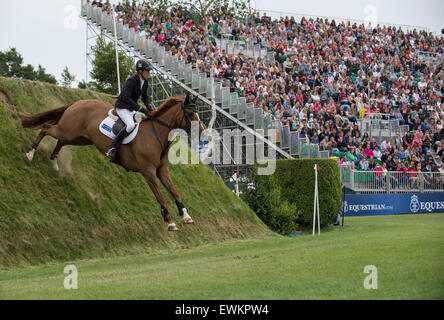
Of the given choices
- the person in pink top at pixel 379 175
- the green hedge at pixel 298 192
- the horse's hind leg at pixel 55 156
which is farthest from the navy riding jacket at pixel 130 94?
the person in pink top at pixel 379 175

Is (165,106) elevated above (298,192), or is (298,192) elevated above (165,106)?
(165,106)

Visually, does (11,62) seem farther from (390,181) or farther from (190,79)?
(390,181)

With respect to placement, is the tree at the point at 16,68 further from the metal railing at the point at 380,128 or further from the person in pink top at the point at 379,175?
the person in pink top at the point at 379,175

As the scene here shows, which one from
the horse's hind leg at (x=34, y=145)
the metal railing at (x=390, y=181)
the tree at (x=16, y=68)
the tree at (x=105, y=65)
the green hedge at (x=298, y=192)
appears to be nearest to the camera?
the horse's hind leg at (x=34, y=145)

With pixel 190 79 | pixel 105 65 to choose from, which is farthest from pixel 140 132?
pixel 105 65

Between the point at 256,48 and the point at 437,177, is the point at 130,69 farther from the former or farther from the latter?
the point at 437,177

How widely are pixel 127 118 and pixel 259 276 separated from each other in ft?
19.0

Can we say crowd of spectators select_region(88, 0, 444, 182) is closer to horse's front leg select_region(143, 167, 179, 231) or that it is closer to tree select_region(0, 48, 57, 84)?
horse's front leg select_region(143, 167, 179, 231)

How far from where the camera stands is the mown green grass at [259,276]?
6.95m

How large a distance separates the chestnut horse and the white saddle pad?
100mm

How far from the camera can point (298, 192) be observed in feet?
74.0

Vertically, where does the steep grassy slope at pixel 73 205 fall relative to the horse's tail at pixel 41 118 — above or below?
below

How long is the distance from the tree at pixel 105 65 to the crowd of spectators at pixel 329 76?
216cm

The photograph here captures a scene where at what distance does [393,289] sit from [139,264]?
6.74 m
